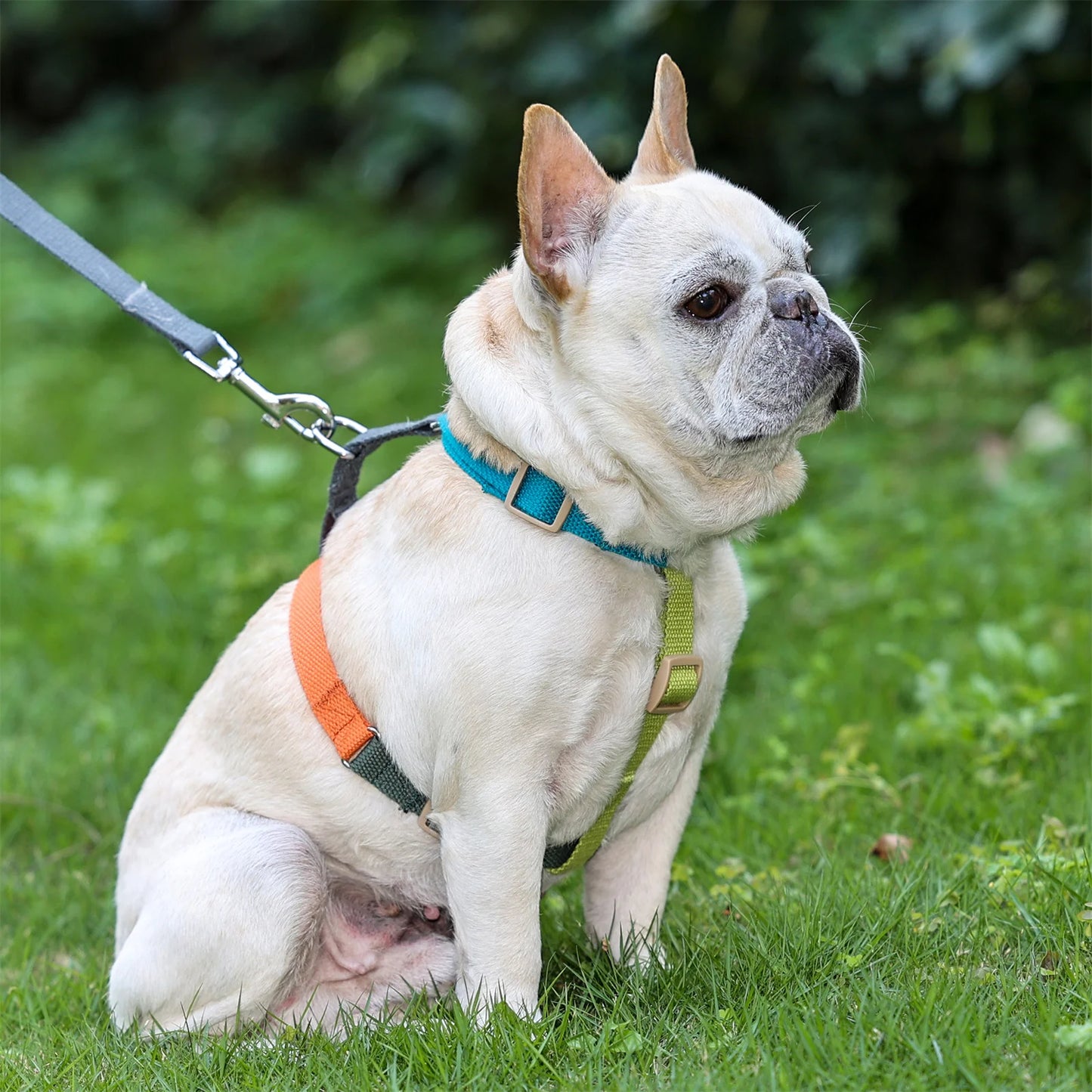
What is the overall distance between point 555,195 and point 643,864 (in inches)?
60.5

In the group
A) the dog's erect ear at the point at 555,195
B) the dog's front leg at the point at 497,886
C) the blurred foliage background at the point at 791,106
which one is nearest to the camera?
the dog's erect ear at the point at 555,195

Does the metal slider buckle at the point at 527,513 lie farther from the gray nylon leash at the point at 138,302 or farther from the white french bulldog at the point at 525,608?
the gray nylon leash at the point at 138,302

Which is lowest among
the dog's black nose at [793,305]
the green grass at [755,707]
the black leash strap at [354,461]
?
the green grass at [755,707]

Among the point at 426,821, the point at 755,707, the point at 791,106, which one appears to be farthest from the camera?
the point at 791,106

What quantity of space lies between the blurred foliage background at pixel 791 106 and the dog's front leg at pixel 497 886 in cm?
469

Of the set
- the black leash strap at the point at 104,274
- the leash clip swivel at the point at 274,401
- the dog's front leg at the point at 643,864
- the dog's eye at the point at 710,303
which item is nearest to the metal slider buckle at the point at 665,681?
the dog's front leg at the point at 643,864

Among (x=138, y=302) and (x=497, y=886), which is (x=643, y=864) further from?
(x=138, y=302)

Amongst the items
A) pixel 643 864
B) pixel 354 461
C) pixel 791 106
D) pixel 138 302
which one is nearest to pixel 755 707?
pixel 643 864

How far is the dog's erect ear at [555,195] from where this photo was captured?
2.77 m

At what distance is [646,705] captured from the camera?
2961 millimetres

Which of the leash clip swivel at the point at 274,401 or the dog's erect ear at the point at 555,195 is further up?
the dog's erect ear at the point at 555,195

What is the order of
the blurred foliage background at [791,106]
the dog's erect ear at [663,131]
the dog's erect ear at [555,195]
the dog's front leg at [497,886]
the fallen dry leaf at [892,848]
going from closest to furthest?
the dog's erect ear at [555,195]
the dog's front leg at [497,886]
the dog's erect ear at [663,131]
the fallen dry leaf at [892,848]
the blurred foliage background at [791,106]

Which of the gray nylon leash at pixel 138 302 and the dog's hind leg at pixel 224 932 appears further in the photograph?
the gray nylon leash at pixel 138 302

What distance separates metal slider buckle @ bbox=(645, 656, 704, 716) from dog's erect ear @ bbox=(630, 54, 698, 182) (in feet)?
3.45
